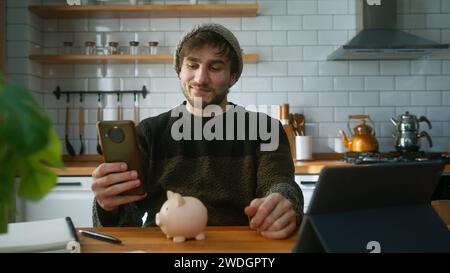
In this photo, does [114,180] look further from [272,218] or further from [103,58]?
[103,58]

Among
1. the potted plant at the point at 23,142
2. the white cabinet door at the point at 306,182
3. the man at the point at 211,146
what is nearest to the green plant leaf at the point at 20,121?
the potted plant at the point at 23,142

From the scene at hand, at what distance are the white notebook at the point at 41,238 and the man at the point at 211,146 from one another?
445 millimetres

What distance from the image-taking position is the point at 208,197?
1.55 m

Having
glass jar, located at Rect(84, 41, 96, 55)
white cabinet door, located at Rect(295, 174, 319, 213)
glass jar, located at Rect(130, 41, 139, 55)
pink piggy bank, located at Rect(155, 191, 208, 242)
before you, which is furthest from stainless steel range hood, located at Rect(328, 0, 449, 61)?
pink piggy bank, located at Rect(155, 191, 208, 242)

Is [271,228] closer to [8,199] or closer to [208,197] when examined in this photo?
[208,197]

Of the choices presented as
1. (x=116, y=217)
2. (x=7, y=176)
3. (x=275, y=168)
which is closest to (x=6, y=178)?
(x=7, y=176)

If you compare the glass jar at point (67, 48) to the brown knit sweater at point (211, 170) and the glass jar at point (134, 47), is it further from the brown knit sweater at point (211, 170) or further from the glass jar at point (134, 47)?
the brown knit sweater at point (211, 170)

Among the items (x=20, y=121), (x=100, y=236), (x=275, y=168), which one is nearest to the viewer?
(x=20, y=121)

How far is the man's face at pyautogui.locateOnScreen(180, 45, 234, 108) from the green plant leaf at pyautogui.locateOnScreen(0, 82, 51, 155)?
1.32m

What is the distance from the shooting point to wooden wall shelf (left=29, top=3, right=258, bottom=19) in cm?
296

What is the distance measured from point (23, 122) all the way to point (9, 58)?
3004mm

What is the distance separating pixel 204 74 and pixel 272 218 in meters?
0.71

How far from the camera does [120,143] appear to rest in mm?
1108
